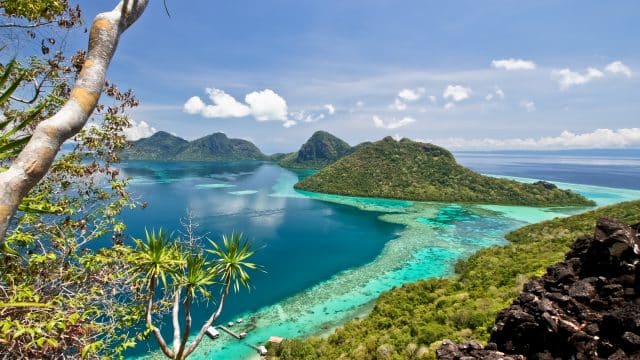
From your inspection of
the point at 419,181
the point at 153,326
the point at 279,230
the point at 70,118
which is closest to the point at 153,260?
the point at 153,326

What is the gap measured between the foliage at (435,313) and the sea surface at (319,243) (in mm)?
3909

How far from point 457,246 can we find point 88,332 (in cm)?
5737

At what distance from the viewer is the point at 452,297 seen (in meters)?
29.0

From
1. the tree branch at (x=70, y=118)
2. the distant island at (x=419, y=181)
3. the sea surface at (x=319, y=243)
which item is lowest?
the sea surface at (x=319, y=243)

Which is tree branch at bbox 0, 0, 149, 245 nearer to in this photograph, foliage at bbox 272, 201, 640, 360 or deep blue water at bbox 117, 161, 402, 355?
foliage at bbox 272, 201, 640, 360

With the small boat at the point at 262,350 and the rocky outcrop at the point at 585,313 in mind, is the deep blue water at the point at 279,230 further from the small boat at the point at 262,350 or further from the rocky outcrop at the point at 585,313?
the rocky outcrop at the point at 585,313

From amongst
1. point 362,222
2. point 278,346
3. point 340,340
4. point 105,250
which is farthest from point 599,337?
point 362,222

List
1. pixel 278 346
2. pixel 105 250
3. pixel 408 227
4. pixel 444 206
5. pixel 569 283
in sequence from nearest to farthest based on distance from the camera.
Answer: pixel 105 250 → pixel 569 283 → pixel 278 346 → pixel 408 227 → pixel 444 206

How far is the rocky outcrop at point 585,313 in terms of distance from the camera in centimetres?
1135

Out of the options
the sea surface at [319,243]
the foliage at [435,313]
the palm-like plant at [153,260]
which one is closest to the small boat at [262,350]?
the sea surface at [319,243]

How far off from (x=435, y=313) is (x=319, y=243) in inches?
1401

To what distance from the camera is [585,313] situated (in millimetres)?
12891

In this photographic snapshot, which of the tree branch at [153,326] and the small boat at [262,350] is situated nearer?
the tree branch at [153,326]

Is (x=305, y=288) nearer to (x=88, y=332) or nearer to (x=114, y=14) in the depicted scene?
(x=88, y=332)
